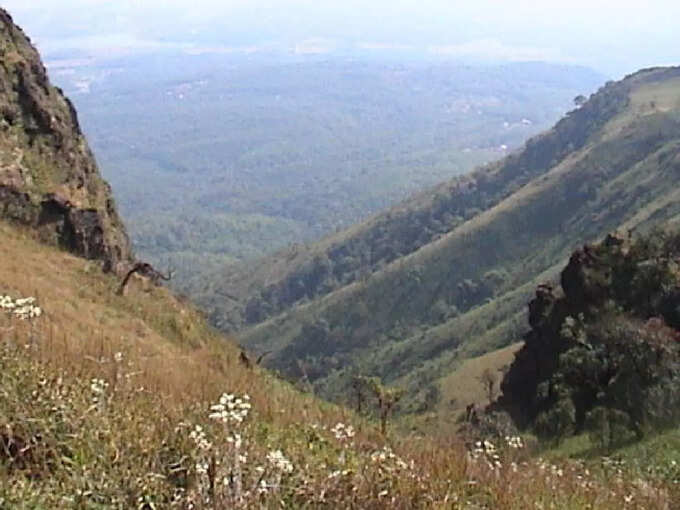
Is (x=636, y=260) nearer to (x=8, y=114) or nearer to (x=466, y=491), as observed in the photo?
(x=8, y=114)

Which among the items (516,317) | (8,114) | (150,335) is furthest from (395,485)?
(516,317)

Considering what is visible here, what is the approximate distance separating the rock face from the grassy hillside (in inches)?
719

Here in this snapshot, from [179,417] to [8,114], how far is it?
24.8 meters

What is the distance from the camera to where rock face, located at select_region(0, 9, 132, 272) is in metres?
23.8

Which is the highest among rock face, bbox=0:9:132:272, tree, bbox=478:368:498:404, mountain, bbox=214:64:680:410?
rock face, bbox=0:9:132:272

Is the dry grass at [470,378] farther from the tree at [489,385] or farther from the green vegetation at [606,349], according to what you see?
the green vegetation at [606,349]

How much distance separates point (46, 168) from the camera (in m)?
26.5

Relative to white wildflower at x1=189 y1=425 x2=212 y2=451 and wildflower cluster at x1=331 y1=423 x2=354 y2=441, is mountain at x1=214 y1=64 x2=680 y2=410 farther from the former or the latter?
white wildflower at x1=189 y1=425 x2=212 y2=451

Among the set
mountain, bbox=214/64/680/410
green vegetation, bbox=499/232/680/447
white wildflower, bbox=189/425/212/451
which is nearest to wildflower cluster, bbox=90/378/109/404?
white wildflower, bbox=189/425/212/451

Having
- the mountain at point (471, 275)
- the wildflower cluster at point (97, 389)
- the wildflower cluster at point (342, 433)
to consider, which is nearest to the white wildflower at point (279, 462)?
the wildflower cluster at point (342, 433)

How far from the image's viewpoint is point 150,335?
709 inches

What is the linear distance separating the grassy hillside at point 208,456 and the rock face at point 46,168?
18.3m

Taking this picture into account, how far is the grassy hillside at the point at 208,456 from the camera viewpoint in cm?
397

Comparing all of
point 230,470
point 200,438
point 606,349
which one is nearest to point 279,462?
point 230,470
